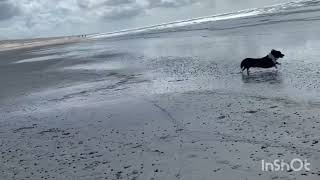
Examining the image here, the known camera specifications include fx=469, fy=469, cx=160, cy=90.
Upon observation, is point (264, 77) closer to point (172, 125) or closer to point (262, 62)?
point (262, 62)

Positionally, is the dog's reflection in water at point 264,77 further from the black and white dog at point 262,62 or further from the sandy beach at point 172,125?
the black and white dog at point 262,62

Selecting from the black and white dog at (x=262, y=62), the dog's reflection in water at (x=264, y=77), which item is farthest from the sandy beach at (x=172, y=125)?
the black and white dog at (x=262, y=62)

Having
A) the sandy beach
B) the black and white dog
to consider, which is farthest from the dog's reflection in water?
the black and white dog

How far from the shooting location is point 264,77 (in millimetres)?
15758

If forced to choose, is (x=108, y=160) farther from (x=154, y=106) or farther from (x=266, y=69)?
(x=266, y=69)

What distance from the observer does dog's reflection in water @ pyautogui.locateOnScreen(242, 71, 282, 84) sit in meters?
14.7

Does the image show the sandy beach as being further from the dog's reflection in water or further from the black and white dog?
the black and white dog

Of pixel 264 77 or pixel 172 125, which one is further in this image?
pixel 264 77

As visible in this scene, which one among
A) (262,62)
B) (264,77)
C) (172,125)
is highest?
(262,62)

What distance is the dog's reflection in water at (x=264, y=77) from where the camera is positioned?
48.3ft

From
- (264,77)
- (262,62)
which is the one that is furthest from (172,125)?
(262,62)

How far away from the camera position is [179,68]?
20.5m

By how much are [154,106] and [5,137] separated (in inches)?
159

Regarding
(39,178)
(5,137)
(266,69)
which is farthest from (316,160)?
(266,69)
